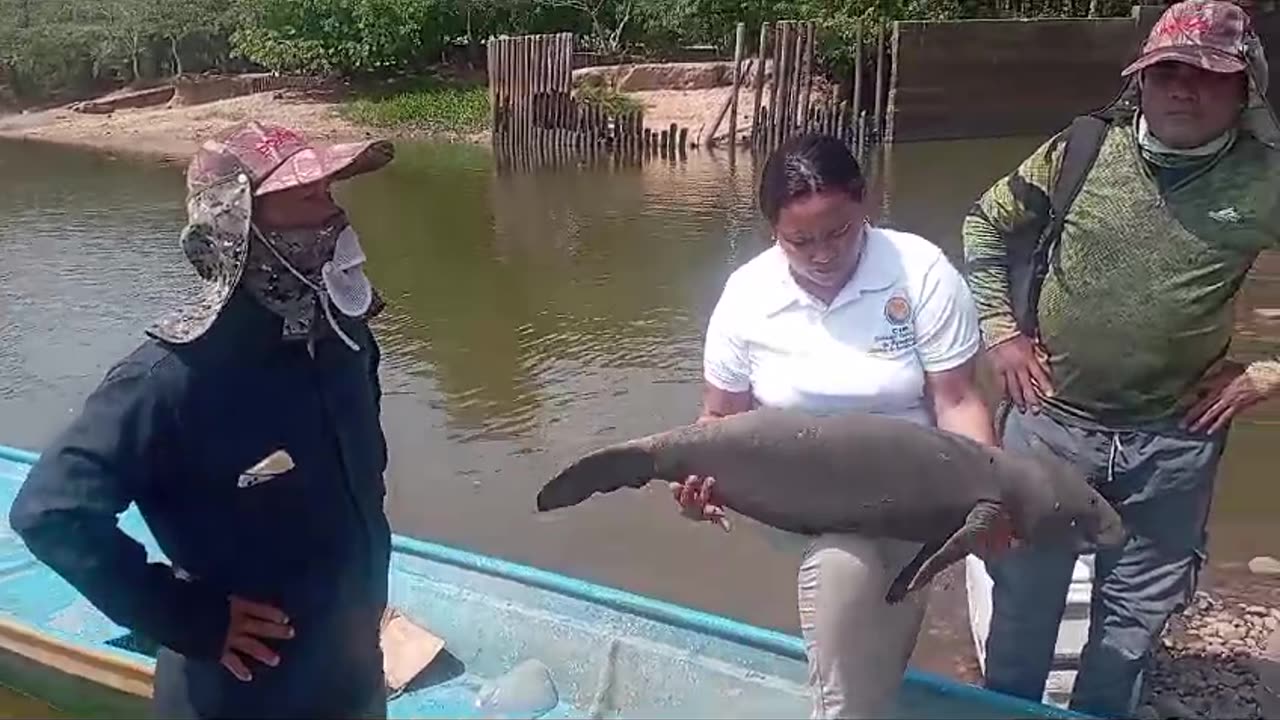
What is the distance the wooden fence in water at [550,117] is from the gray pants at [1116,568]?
64.2 feet

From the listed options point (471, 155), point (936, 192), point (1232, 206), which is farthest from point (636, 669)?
point (471, 155)

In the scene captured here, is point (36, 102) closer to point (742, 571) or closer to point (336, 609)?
point (742, 571)

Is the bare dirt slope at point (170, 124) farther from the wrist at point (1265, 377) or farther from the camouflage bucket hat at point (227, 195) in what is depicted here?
the wrist at point (1265, 377)

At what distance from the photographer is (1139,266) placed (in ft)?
13.0

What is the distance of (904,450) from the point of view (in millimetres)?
3494

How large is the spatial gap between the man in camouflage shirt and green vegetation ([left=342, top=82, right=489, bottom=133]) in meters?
24.1

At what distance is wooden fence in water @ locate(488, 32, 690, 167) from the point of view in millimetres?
23859

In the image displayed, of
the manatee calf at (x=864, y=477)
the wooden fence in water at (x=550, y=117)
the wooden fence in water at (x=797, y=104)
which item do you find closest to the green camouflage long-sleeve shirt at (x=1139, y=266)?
the manatee calf at (x=864, y=477)

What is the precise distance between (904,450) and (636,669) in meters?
1.91

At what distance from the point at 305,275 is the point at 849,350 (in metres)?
1.42

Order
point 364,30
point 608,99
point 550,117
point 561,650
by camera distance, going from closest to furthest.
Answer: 1. point 561,650
2. point 550,117
3. point 608,99
4. point 364,30

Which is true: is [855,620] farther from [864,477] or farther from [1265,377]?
[1265,377]

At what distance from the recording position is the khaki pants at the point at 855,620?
3.48 metres

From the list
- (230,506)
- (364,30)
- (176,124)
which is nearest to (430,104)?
(364,30)
